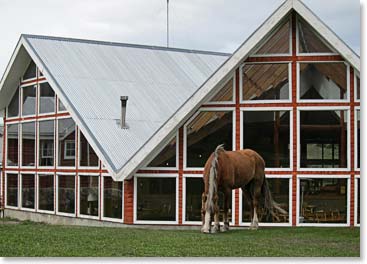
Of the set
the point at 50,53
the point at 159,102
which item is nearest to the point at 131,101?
the point at 159,102

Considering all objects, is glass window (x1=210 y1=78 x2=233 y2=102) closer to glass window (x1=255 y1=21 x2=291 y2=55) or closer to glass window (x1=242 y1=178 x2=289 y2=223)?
glass window (x1=255 y1=21 x2=291 y2=55)

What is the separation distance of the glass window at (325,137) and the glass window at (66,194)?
599 centimetres

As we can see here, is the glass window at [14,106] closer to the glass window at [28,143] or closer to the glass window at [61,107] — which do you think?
the glass window at [28,143]

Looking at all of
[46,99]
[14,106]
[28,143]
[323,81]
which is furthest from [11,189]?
[323,81]

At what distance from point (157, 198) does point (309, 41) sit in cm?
461

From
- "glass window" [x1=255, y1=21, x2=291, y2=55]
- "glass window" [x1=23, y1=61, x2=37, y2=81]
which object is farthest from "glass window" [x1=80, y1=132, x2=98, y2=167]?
"glass window" [x1=255, y1=21, x2=291, y2=55]

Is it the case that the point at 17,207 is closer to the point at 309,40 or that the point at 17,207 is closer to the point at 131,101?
the point at 131,101

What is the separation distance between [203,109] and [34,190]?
6.76 m

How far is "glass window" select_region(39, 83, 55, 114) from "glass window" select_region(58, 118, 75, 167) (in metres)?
0.71

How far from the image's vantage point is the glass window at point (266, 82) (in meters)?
16.5

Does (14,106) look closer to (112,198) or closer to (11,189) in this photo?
(11,189)

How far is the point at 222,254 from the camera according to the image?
445 inches

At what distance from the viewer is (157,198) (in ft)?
54.9

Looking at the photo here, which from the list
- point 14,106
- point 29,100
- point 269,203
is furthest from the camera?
point 14,106
